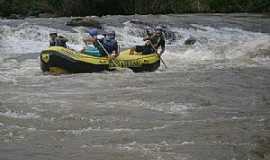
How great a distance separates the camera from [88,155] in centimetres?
740

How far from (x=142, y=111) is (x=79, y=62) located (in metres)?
5.17

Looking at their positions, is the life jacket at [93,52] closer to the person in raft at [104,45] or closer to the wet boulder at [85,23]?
the person in raft at [104,45]

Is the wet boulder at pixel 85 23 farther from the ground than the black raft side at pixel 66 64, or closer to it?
farther from the ground

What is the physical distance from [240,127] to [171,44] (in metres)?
15.9

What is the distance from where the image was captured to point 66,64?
14828 millimetres

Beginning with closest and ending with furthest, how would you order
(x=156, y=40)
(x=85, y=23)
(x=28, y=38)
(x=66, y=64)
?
(x=66, y=64)
(x=156, y=40)
(x=28, y=38)
(x=85, y=23)

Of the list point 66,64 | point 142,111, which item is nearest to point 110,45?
point 66,64

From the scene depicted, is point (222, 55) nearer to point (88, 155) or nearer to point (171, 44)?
point (171, 44)

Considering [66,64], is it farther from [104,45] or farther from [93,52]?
[104,45]

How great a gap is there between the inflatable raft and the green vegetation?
22342 millimetres

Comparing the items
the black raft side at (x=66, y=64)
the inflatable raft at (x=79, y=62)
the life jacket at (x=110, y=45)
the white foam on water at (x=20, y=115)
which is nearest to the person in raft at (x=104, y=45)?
the life jacket at (x=110, y=45)

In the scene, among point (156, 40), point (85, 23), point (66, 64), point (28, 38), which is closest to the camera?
point (66, 64)

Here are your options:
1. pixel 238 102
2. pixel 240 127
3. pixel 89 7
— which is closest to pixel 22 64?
pixel 238 102

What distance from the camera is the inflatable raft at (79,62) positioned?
48.4ft
